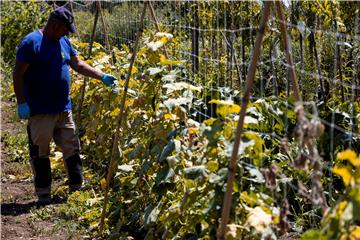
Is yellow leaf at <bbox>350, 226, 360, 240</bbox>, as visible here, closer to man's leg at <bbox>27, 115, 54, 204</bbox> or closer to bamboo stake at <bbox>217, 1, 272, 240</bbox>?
bamboo stake at <bbox>217, 1, 272, 240</bbox>

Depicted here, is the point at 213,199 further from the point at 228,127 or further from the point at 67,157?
the point at 67,157

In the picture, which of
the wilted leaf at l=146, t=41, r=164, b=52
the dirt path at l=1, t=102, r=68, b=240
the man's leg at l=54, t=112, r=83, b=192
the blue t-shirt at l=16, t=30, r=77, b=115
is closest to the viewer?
the wilted leaf at l=146, t=41, r=164, b=52

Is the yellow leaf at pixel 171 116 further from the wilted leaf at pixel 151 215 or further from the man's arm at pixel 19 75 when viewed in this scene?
the man's arm at pixel 19 75

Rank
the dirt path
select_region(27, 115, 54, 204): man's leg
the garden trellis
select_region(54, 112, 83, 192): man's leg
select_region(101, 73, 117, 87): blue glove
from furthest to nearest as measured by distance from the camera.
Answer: select_region(54, 112, 83, 192): man's leg → select_region(27, 115, 54, 204): man's leg → select_region(101, 73, 117, 87): blue glove → the dirt path → the garden trellis

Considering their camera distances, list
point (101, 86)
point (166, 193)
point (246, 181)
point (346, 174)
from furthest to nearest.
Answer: point (101, 86)
point (166, 193)
point (246, 181)
point (346, 174)

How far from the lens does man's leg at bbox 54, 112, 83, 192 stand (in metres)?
5.52

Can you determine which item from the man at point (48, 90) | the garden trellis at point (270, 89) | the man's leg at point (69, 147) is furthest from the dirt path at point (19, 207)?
the garden trellis at point (270, 89)

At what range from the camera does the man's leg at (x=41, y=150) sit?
5355mm

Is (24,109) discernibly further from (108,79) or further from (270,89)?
(270,89)

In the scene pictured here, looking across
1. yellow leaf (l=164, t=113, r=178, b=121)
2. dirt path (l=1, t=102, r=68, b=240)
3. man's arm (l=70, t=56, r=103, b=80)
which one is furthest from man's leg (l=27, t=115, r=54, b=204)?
yellow leaf (l=164, t=113, r=178, b=121)

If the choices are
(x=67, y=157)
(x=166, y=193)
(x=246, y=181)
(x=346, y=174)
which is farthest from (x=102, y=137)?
(x=346, y=174)

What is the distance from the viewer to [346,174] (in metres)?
1.78

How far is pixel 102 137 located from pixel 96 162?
0.68m

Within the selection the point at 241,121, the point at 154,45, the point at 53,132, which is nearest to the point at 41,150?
the point at 53,132
